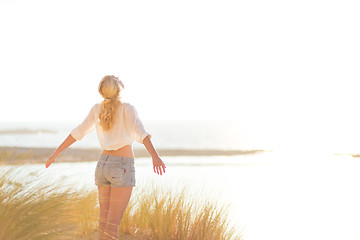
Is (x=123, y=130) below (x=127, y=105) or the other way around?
below

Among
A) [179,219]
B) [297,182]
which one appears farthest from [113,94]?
[297,182]

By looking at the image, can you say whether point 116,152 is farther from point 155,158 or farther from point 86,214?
point 86,214

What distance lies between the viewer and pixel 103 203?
11.7 feet

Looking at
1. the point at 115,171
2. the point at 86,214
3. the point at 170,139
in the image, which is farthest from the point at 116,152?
the point at 170,139

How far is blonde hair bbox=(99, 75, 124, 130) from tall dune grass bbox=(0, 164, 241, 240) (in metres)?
0.58

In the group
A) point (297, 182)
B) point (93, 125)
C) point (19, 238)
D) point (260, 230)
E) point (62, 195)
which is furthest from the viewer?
point (297, 182)

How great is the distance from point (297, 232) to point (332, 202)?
9.63ft

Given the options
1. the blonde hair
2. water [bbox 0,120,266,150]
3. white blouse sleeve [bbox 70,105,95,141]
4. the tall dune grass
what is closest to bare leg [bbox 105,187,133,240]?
the tall dune grass

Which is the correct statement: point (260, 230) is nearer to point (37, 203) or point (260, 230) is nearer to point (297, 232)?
point (297, 232)

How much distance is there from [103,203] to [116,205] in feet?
0.51

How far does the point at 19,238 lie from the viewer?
3035 mm

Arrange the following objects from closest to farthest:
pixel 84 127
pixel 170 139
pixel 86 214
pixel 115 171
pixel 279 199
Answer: pixel 115 171
pixel 84 127
pixel 86 214
pixel 279 199
pixel 170 139

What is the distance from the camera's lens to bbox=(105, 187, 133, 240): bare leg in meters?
3.45

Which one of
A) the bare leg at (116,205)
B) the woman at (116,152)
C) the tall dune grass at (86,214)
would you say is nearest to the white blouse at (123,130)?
the woman at (116,152)
